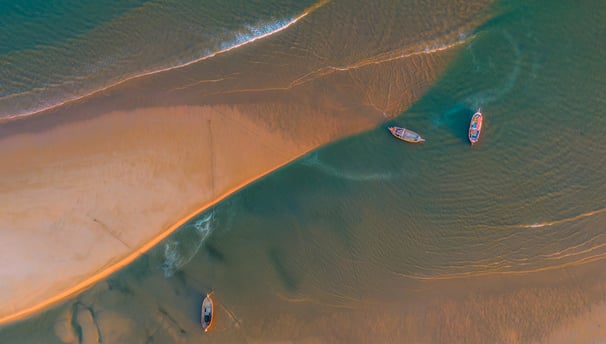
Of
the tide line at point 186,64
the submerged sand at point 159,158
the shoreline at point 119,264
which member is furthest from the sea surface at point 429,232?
the tide line at point 186,64

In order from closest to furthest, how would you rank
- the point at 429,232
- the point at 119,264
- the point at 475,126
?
1. the point at 475,126
2. the point at 429,232
3. the point at 119,264

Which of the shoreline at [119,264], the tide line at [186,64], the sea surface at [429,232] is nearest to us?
the sea surface at [429,232]

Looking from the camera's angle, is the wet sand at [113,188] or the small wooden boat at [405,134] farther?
the wet sand at [113,188]

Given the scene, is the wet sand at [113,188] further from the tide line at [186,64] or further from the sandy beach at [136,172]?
the tide line at [186,64]

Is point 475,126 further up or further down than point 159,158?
further up

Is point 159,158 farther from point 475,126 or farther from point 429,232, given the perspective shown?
point 475,126

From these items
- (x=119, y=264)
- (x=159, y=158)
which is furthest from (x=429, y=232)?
(x=119, y=264)

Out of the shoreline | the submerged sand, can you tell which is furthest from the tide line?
the shoreline

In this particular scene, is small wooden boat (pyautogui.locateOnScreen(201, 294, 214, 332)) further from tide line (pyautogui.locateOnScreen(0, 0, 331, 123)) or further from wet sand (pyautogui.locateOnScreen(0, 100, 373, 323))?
tide line (pyautogui.locateOnScreen(0, 0, 331, 123))

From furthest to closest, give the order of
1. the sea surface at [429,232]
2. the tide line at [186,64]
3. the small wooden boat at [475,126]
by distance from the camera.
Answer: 1. the tide line at [186,64]
2. the sea surface at [429,232]
3. the small wooden boat at [475,126]
